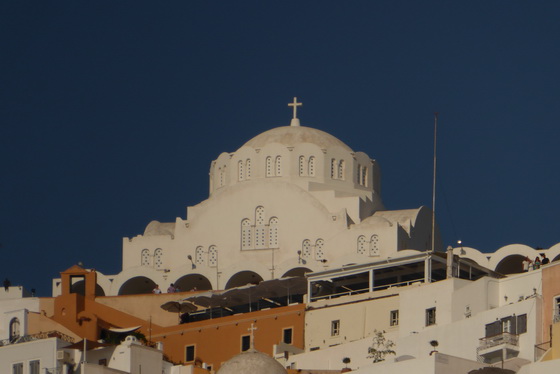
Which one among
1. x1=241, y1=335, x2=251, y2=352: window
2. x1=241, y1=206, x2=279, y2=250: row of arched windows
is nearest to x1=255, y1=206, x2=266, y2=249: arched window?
x1=241, y1=206, x2=279, y2=250: row of arched windows

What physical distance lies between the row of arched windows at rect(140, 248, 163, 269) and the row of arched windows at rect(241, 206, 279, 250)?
338 cm

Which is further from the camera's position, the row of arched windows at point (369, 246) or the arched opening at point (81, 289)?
the arched opening at point (81, 289)

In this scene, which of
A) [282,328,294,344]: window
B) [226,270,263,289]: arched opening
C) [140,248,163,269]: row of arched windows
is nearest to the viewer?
[282,328,294,344]: window

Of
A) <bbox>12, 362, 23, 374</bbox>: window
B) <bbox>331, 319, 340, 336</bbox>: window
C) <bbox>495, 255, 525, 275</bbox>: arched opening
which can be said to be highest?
<bbox>495, 255, 525, 275</bbox>: arched opening

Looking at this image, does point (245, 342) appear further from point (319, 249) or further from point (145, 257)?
point (145, 257)

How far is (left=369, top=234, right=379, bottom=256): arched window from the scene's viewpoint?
7144 cm

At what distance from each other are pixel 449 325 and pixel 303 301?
1151 centimetres

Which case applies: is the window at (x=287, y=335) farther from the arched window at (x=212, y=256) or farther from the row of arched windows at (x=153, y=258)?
the row of arched windows at (x=153, y=258)

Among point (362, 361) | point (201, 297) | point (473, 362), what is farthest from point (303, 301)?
→ point (473, 362)

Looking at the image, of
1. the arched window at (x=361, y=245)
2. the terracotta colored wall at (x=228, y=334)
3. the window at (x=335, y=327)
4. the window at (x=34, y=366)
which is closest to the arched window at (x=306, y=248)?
the arched window at (x=361, y=245)

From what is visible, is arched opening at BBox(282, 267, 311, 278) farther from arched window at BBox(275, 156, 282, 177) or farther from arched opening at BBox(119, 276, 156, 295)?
arched opening at BBox(119, 276, 156, 295)

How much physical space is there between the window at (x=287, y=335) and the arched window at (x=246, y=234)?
8.98 m

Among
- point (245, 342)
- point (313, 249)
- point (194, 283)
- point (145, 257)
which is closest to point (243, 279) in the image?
point (194, 283)

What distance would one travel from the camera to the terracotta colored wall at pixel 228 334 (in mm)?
65000
